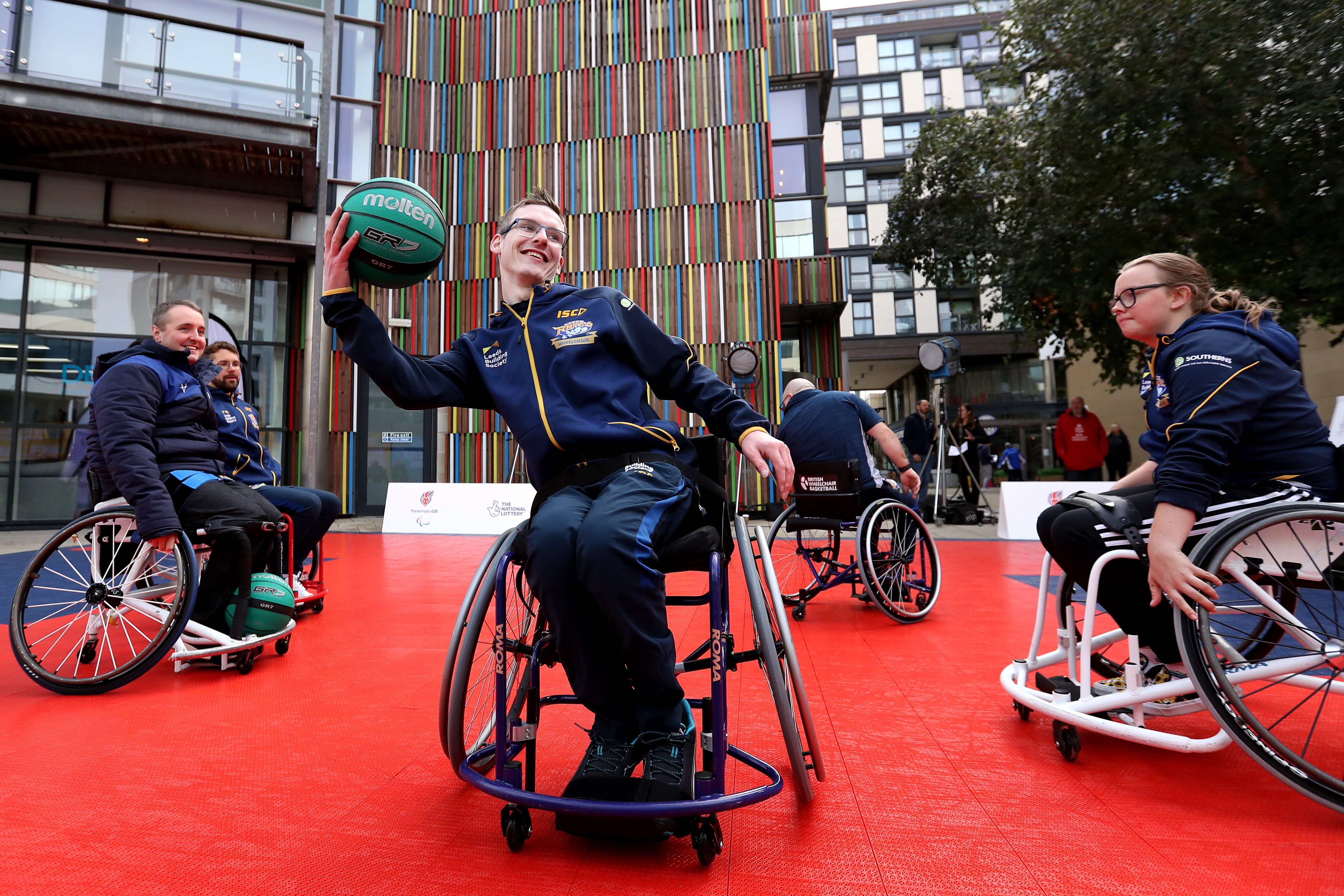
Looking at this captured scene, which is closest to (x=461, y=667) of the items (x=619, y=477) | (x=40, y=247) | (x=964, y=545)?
(x=619, y=477)

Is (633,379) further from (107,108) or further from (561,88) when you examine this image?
(561,88)

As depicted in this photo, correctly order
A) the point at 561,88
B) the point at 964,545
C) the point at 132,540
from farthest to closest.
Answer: the point at 561,88 → the point at 964,545 → the point at 132,540

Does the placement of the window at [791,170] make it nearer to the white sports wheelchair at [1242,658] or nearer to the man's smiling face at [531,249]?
the man's smiling face at [531,249]

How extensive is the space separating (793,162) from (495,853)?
50.6 feet

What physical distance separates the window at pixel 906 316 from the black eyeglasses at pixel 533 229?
96.1 ft

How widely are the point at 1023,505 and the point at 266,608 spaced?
24.6 feet

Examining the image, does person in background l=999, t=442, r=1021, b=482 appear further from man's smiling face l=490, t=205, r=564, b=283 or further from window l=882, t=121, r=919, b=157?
man's smiling face l=490, t=205, r=564, b=283

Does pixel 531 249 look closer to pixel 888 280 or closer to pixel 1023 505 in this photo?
pixel 1023 505

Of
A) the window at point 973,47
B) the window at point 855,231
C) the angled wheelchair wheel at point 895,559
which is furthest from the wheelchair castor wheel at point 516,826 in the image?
the window at point 973,47

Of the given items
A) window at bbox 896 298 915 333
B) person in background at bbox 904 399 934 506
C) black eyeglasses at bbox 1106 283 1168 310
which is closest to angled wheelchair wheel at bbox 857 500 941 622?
black eyeglasses at bbox 1106 283 1168 310

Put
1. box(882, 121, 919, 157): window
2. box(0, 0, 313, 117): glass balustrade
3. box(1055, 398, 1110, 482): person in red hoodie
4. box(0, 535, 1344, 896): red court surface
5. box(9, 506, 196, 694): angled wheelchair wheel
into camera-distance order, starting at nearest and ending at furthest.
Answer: box(0, 535, 1344, 896): red court surface → box(9, 506, 196, 694): angled wheelchair wheel → box(0, 0, 313, 117): glass balustrade → box(1055, 398, 1110, 482): person in red hoodie → box(882, 121, 919, 157): window

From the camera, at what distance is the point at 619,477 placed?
1545 millimetres

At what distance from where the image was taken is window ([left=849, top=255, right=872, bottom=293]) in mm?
29672

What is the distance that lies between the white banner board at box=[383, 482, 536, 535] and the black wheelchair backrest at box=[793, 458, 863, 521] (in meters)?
6.13
